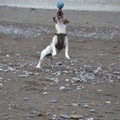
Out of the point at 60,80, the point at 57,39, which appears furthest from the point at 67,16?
the point at 60,80

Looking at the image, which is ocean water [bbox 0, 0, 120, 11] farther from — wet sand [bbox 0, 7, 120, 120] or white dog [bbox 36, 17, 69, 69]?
white dog [bbox 36, 17, 69, 69]

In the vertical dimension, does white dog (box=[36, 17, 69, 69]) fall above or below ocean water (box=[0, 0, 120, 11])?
A: above

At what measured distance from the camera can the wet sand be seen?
27.0 feet

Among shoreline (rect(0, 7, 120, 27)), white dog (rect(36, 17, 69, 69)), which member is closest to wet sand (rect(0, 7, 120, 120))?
white dog (rect(36, 17, 69, 69))

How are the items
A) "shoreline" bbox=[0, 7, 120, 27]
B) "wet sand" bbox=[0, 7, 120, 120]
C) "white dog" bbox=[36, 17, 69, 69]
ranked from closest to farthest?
"wet sand" bbox=[0, 7, 120, 120], "white dog" bbox=[36, 17, 69, 69], "shoreline" bbox=[0, 7, 120, 27]

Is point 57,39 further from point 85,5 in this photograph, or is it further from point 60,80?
point 85,5

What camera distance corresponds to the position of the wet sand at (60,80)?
27.0ft

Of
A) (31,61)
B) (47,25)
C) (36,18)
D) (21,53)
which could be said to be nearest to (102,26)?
(47,25)

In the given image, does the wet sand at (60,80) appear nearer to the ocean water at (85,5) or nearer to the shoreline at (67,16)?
the shoreline at (67,16)

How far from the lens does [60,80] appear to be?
10.5 metres

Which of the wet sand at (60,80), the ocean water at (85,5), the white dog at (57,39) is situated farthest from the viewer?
the ocean water at (85,5)

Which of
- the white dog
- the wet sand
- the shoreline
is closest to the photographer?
the wet sand

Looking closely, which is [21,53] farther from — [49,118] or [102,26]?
[102,26]

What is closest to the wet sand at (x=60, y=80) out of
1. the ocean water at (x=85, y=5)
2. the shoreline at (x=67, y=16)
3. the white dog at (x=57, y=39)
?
the white dog at (x=57, y=39)
